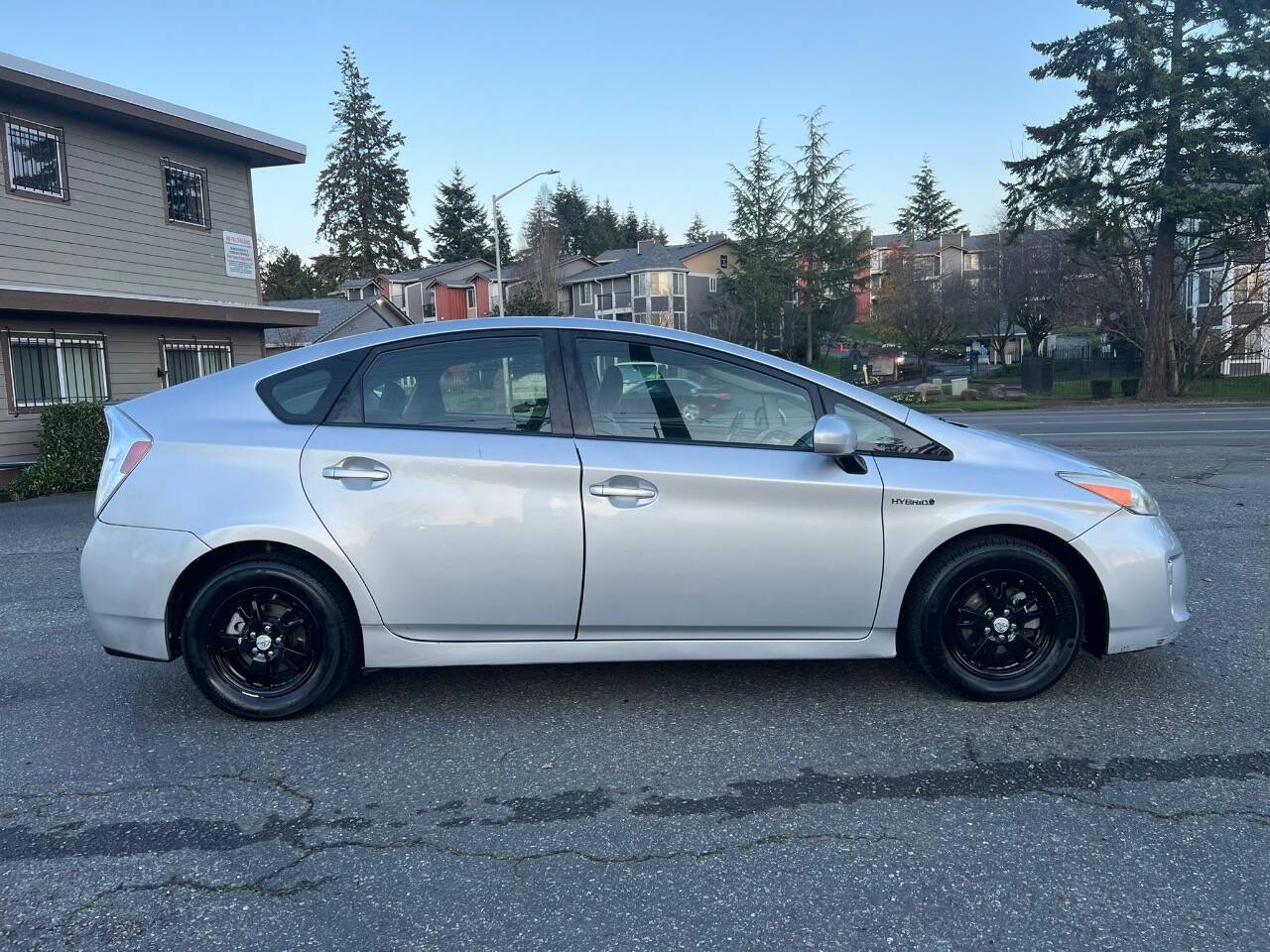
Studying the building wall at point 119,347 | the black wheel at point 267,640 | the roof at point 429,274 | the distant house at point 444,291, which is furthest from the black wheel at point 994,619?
the roof at point 429,274

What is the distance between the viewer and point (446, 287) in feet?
196

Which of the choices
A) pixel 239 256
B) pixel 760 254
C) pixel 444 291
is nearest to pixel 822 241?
pixel 760 254

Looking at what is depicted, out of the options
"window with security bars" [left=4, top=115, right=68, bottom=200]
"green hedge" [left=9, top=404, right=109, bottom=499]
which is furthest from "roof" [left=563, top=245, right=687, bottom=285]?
"green hedge" [left=9, top=404, right=109, bottom=499]

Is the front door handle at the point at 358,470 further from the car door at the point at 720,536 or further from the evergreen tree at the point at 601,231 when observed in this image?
the evergreen tree at the point at 601,231

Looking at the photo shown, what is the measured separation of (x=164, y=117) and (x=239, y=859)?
1536 centimetres

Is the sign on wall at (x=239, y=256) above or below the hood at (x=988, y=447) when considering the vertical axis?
above

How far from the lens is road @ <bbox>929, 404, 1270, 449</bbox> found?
1703 centimetres

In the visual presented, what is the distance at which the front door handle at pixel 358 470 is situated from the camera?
3.89 m

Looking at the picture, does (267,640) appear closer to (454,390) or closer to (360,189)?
(454,390)

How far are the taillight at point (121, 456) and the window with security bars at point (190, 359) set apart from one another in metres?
13.1

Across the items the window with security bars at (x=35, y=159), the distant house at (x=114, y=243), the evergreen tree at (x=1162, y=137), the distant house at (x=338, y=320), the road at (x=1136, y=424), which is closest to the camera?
the window with security bars at (x=35, y=159)

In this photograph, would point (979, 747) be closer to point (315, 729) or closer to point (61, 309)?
point (315, 729)

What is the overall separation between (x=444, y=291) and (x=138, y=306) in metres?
46.0

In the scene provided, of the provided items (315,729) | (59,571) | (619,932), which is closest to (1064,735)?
(619,932)
